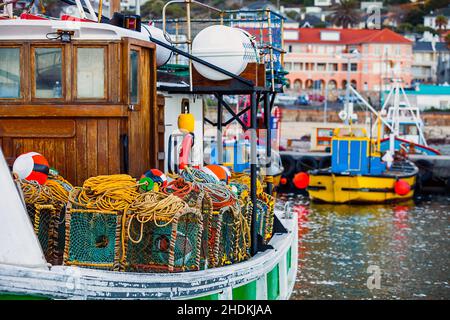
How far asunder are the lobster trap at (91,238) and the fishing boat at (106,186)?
0.01 m

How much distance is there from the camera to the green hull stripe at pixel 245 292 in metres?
9.60

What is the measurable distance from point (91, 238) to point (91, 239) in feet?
0.03

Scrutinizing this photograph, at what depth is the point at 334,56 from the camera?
117 meters

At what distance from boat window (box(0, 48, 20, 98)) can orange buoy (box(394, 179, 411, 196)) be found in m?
31.2

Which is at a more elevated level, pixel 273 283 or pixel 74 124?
pixel 74 124

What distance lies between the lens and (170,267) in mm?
8984

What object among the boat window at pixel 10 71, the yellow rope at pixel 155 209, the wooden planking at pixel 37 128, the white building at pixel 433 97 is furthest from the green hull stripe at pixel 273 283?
the white building at pixel 433 97

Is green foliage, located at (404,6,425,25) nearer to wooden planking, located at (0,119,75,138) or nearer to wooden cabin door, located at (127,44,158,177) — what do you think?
wooden cabin door, located at (127,44,158,177)

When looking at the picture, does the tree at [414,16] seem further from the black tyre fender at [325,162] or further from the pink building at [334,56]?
the black tyre fender at [325,162]

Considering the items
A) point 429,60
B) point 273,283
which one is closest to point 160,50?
point 273,283

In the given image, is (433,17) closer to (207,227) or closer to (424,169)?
(424,169)

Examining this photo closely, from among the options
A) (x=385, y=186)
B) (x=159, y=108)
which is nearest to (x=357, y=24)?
(x=385, y=186)
